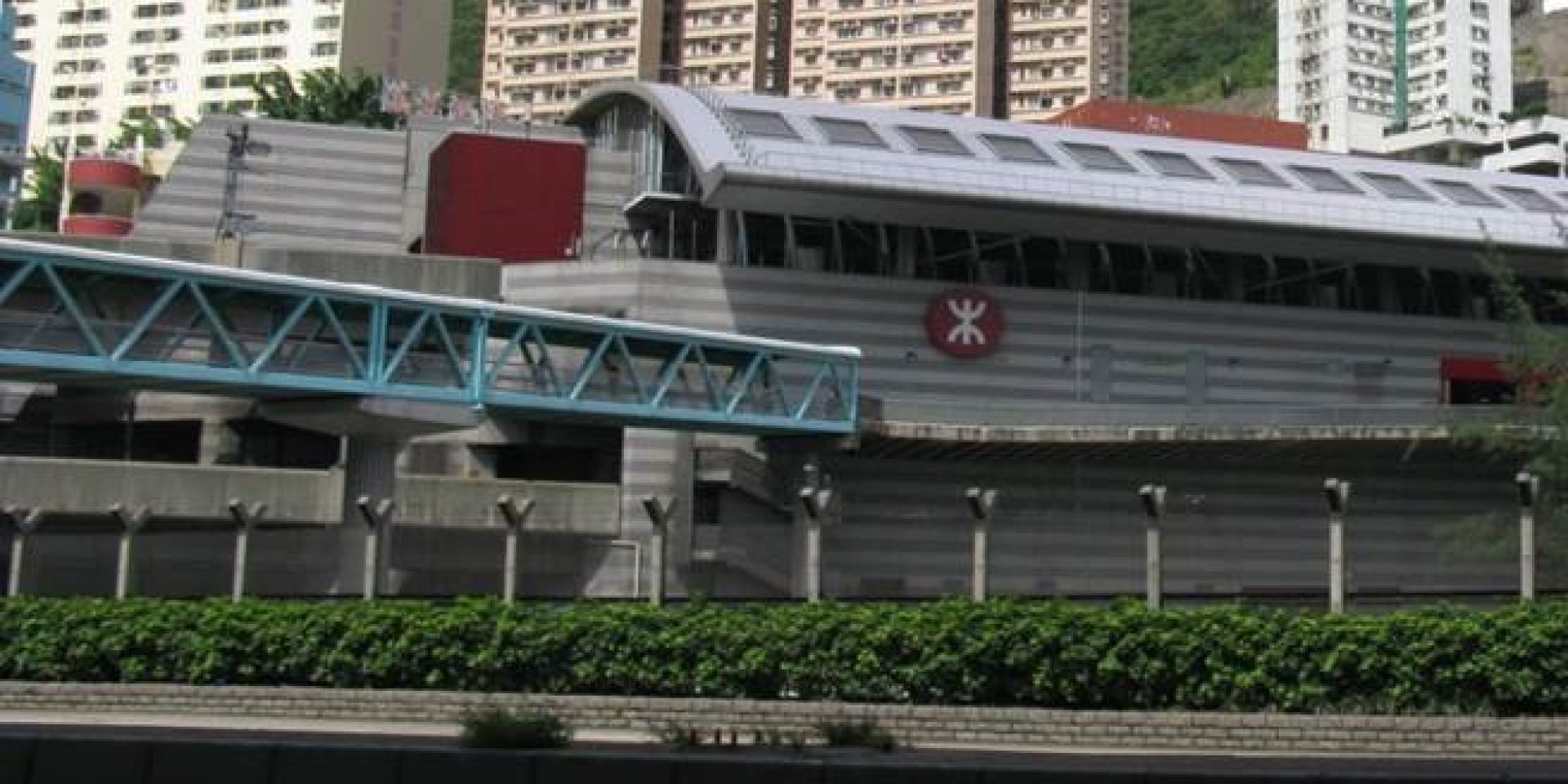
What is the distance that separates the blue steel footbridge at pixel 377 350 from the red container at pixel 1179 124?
147ft

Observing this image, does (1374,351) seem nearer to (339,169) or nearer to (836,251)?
(836,251)

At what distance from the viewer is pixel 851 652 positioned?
94.8ft

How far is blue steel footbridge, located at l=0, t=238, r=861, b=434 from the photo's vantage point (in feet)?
136

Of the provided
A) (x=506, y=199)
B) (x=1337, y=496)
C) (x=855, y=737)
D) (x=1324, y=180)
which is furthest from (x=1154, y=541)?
(x=506, y=199)

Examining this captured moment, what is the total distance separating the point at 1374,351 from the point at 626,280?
30324mm

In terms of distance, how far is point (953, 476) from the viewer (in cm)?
5719

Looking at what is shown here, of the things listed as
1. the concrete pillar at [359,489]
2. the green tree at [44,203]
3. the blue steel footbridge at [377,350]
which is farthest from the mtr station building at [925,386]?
the green tree at [44,203]

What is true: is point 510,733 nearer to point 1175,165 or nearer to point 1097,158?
point 1097,158

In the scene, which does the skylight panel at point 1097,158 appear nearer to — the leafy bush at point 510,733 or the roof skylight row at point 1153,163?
the roof skylight row at point 1153,163

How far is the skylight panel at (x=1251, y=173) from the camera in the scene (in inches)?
2456

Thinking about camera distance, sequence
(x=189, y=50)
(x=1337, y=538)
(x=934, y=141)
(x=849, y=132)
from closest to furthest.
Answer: (x=1337, y=538)
(x=849, y=132)
(x=934, y=141)
(x=189, y=50)

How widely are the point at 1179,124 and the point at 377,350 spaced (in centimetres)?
6222

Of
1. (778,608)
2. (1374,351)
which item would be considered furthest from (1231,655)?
(1374,351)

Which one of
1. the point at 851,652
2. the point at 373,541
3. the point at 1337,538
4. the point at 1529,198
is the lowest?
the point at 851,652
